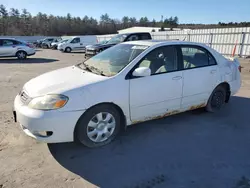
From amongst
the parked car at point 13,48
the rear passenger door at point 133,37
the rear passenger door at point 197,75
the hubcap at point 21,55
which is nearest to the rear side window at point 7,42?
the parked car at point 13,48

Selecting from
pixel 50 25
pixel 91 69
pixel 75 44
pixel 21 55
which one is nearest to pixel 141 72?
pixel 91 69

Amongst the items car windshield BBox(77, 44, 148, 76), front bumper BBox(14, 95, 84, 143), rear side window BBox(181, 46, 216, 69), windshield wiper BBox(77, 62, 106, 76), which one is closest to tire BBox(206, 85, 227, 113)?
rear side window BBox(181, 46, 216, 69)

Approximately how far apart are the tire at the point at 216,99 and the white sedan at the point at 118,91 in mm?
23

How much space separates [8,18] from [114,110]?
242 ft

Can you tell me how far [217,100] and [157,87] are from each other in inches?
72.0

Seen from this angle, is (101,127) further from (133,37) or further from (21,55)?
(21,55)

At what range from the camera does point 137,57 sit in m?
3.66

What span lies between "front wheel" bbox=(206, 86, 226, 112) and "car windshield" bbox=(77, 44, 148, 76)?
1902 mm

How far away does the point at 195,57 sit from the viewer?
4.36m

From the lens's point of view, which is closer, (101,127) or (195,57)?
(101,127)

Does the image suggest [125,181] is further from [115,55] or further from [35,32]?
[35,32]

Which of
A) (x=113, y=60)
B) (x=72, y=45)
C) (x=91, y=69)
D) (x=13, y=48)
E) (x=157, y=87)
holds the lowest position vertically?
(x=72, y=45)

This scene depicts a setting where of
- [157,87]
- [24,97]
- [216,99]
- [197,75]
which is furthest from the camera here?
[216,99]

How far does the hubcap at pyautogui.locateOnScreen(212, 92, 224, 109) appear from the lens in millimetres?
4758
